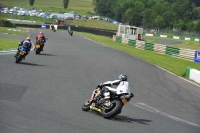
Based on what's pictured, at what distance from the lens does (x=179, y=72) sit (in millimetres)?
26188

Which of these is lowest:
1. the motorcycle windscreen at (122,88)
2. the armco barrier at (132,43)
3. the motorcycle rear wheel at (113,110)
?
the armco barrier at (132,43)

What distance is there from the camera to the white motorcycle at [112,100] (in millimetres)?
11008

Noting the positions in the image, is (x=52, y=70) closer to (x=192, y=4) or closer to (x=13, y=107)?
(x=13, y=107)

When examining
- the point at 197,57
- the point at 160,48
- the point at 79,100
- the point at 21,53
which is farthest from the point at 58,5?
the point at 79,100

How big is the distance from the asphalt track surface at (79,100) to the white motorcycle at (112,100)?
197 millimetres

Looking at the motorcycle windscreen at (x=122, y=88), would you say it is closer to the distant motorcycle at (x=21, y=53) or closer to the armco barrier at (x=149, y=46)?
the distant motorcycle at (x=21, y=53)

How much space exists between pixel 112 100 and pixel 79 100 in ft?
8.63

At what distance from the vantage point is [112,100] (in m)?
11.2

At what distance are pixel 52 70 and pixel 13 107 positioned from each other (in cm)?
945

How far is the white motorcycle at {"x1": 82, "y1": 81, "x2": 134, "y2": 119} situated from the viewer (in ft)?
36.1

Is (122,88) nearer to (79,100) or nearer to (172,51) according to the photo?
(79,100)

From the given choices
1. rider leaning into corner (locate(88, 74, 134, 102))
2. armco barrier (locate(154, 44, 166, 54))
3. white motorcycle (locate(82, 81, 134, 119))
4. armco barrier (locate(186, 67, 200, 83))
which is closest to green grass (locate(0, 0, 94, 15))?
armco barrier (locate(154, 44, 166, 54))

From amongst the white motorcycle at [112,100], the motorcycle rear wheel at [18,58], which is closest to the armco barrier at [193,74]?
the motorcycle rear wheel at [18,58]

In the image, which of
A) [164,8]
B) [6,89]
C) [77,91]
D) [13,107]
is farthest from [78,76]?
[164,8]
